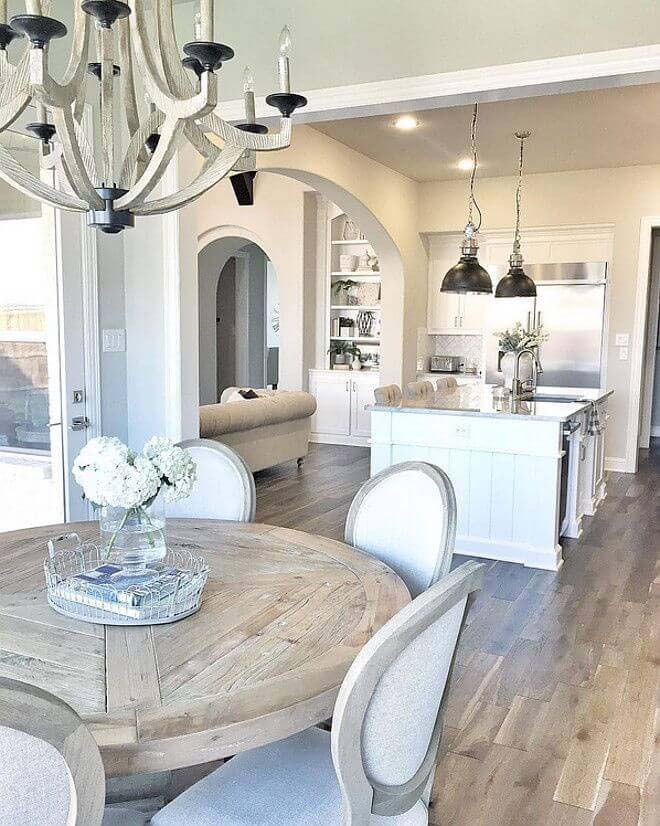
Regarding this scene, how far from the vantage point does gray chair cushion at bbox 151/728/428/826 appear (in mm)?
1362

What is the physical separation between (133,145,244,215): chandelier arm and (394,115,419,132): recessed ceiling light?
4037mm

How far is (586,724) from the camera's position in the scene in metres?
2.55

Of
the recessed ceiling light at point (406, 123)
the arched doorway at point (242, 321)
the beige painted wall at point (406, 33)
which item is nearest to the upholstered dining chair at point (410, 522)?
the beige painted wall at point (406, 33)

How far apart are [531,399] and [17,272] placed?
3.68 meters

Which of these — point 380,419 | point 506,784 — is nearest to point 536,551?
point 380,419

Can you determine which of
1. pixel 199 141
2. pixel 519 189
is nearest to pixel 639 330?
pixel 519 189

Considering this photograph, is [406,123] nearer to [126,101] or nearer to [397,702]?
[126,101]

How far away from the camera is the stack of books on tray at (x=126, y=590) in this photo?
5.11ft

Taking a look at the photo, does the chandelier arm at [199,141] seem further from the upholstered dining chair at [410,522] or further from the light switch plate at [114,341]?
the light switch plate at [114,341]

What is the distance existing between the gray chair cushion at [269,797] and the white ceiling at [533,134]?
4813 mm

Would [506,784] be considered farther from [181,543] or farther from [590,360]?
[590,360]

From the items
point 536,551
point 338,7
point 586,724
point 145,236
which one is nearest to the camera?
point 586,724

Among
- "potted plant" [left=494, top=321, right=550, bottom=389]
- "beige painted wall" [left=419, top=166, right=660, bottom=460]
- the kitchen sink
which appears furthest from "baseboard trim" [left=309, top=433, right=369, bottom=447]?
the kitchen sink

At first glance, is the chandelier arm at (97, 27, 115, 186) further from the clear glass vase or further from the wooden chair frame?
the wooden chair frame
